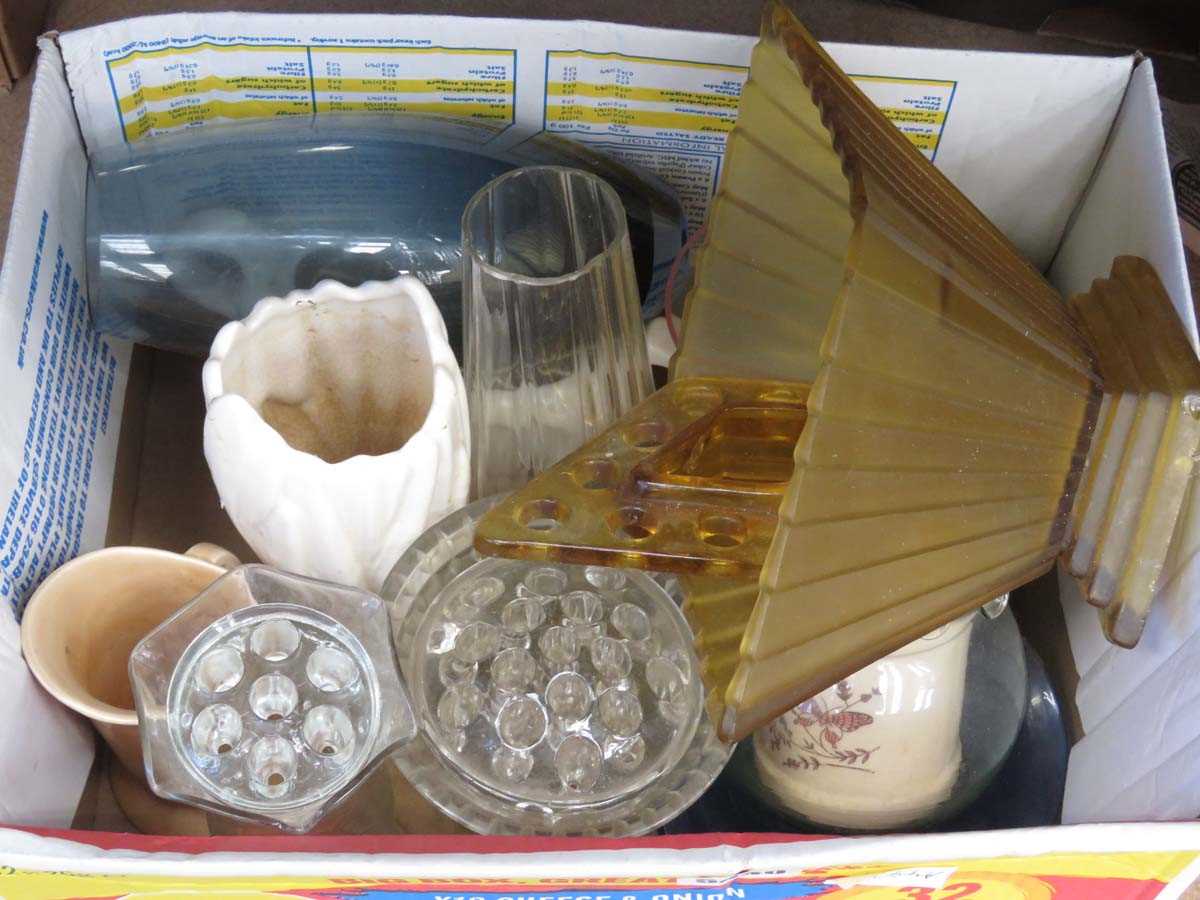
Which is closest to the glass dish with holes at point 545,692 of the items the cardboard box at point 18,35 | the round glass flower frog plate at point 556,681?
the round glass flower frog plate at point 556,681

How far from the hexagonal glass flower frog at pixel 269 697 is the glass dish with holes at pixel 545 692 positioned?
2 centimetres

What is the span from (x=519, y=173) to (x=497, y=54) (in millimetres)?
78

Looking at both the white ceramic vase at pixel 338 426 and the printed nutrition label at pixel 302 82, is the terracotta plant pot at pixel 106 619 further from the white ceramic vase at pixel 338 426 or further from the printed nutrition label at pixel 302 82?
the printed nutrition label at pixel 302 82

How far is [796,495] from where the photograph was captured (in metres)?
0.26

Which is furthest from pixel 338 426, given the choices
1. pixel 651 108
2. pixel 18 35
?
pixel 18 35

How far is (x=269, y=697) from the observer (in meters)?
0.35

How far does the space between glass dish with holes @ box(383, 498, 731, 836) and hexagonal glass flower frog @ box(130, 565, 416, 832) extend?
2 cm

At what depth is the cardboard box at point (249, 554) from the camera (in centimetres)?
31

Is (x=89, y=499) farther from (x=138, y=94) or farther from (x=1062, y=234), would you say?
(x=1062, y=234)

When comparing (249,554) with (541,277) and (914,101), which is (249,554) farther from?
(914,101)

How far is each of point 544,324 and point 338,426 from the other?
76 millimetres

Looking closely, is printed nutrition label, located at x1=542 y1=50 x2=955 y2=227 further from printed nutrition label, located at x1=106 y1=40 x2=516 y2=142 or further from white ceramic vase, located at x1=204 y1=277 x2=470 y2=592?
white ceramic vase, located at x1=204 y1=277 x2=470 y2=592

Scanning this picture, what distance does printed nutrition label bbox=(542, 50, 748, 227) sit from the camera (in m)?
0.47

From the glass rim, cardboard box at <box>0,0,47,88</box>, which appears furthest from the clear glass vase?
cardboard box at <box>0,0,47,88</box>
